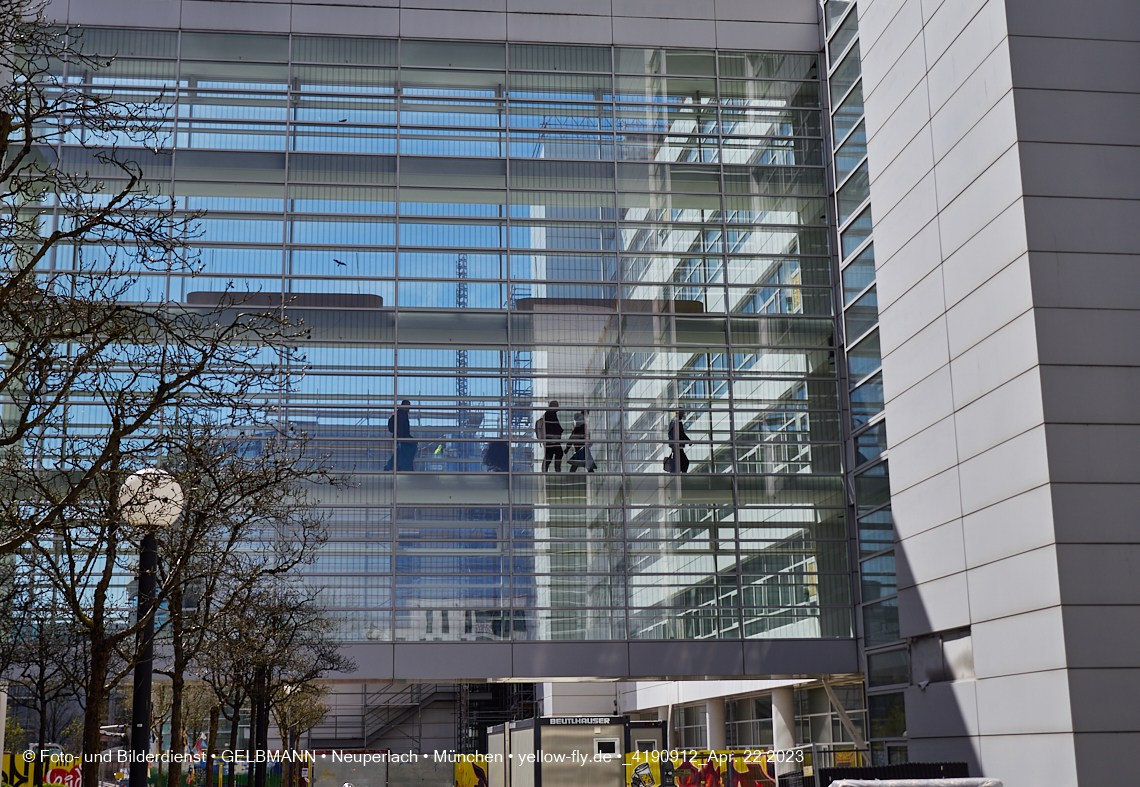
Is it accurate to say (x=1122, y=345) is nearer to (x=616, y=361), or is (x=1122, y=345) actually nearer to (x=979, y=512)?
(x=979, y=512)

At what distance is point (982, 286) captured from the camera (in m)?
20.6

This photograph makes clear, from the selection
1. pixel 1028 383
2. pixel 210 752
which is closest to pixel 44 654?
pixel 210 752

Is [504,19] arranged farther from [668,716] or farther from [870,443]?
[668,716]

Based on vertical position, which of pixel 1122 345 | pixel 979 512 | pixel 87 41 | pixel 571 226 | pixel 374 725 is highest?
pixel 87 41

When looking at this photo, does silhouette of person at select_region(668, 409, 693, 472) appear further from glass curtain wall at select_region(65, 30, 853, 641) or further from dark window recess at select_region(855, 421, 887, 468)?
dark window recess at select_region(855, 421, 887, 468)

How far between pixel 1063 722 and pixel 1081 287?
654 cm

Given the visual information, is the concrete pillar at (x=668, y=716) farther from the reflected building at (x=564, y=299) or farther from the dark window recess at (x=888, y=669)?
the dark window recess at (x=888, y=669)

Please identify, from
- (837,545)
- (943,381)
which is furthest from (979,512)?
(837,545)

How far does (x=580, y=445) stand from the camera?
113 feet

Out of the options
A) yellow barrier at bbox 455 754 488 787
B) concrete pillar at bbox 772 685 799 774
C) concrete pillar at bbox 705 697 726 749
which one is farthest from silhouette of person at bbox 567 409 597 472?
concrete pillar at bbox 705 697 726 749

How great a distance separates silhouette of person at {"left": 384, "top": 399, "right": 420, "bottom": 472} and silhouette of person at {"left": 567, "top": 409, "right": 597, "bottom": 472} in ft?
14.1

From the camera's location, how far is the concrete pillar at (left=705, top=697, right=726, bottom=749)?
5106 centimetres

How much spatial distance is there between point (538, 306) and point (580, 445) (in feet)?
13.6

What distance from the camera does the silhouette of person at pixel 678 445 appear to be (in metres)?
34.2
